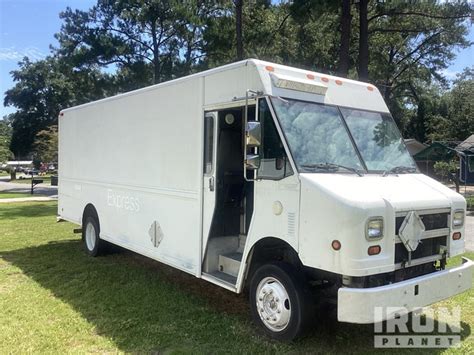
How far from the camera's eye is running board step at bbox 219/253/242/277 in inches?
212

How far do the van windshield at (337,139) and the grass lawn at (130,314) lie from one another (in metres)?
1.86

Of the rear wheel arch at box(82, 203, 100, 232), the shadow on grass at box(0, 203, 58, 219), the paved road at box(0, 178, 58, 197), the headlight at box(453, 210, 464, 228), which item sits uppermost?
the headlight at box(453, 210, 464, 228)

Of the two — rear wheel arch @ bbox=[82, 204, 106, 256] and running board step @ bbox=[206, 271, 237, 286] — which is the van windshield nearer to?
running board step @ bbox=[206, 271, 237, 286]

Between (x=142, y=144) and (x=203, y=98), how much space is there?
67.2 inches

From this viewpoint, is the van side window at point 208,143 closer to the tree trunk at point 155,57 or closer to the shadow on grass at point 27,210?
the shadow on grass at point 27,210

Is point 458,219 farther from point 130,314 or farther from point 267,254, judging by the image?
point 130,314

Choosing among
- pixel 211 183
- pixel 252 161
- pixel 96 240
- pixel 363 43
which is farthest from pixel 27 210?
pixel 252 161

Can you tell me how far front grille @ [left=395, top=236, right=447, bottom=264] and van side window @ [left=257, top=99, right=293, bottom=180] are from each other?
131 centimetres

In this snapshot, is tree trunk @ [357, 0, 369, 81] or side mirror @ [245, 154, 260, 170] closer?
side mirror @ [245, 154, 260, 170]

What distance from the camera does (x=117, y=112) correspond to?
766cm

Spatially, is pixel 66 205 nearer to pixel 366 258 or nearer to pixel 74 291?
pixel 74 291

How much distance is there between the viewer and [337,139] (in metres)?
4.96

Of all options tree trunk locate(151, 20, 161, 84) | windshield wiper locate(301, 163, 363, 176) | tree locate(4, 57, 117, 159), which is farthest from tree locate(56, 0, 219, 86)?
tree locate(4, 57, 117, 159)

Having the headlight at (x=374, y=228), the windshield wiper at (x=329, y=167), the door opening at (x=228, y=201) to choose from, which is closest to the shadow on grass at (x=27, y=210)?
the door opening at (x=228, y=201)
